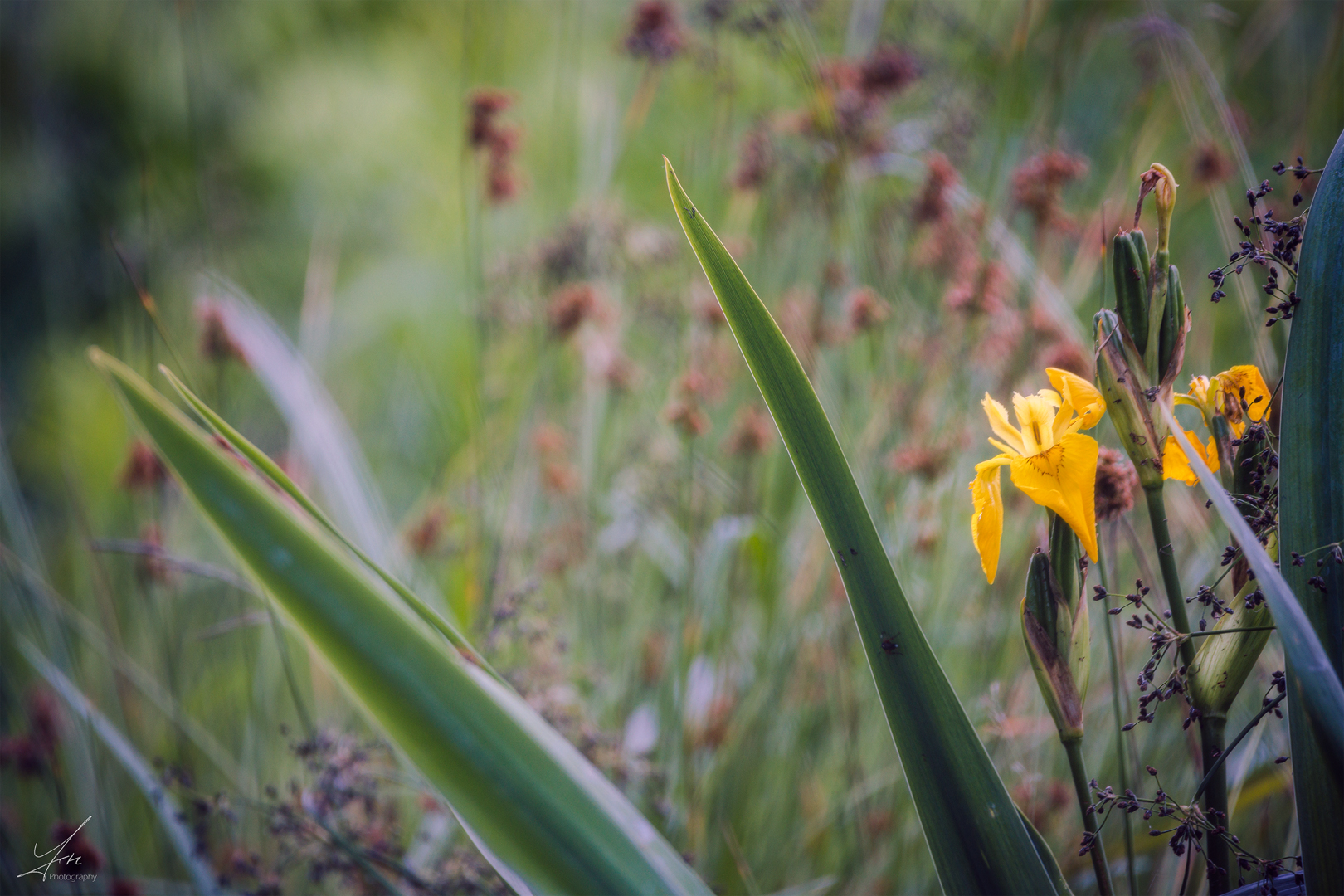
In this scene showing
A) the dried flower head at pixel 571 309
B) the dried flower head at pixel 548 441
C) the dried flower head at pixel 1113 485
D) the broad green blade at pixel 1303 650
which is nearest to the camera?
the broad green blade at pixel 1303 650

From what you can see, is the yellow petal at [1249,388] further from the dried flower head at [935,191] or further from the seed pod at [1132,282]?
the dried flower head at [935,191]

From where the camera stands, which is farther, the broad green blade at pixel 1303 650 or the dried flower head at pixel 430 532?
the dried flower head at pixel 430 532

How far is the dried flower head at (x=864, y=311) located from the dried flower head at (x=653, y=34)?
0.26 m

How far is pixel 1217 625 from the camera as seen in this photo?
236 millimetres

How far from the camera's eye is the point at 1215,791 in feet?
0.73

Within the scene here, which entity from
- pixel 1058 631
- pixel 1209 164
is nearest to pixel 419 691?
pixel 1058 631

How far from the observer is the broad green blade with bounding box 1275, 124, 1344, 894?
0.67 ft

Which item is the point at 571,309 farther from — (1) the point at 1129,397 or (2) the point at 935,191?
(1) the point at 1129,397

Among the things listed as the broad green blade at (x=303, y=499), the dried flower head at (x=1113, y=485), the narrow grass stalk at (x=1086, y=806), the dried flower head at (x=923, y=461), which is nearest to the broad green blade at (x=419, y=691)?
the broad green blade at (x=303, y=499)

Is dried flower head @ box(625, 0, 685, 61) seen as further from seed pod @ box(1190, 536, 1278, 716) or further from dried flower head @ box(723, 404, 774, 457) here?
seed pod @ box(1190, 536, 1278, 716)

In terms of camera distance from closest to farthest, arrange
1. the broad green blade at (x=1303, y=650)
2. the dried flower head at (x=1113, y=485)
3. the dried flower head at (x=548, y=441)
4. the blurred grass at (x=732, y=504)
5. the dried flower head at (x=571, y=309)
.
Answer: the broad green blade at (x=1303, y=650) < the dried flower head at (x=1113, y=485) < the blurred grass at (x=732, y=504) < the dried flower head at (x=571, y=309) < the dried flower head at (x=548, y=441)

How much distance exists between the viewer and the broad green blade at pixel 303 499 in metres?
0.23

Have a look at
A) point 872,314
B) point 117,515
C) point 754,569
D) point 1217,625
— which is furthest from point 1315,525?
point 117,515

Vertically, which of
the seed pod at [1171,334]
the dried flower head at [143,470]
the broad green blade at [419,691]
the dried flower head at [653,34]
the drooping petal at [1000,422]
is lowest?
the broad green blade at [419,691]
